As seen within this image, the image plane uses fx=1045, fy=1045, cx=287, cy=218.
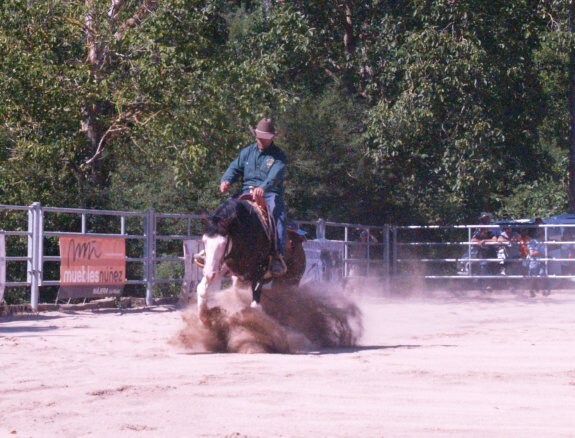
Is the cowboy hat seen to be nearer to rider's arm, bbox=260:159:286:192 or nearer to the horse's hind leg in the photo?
rider's arm, bbox=260:159:286:192

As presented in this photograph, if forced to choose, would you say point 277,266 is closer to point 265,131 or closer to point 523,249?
point 265,131

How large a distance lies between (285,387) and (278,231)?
11.6 ft

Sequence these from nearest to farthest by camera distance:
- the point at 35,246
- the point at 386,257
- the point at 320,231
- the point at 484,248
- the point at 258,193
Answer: the point at 258,193 < the point at 35,246 < the point at 320,231 < the point at 484,248 < the point at 386,257

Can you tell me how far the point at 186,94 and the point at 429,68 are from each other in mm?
6541

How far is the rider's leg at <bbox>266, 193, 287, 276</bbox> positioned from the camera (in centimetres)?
1102

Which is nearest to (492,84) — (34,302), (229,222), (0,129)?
(0,129)

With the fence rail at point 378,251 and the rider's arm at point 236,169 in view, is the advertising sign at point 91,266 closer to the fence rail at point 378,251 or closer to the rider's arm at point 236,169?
the fence rail at point 378,251

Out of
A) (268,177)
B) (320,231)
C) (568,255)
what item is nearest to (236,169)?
(268,177)

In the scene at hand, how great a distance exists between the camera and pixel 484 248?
26391 millimetres

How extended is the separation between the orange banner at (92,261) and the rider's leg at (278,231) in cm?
603

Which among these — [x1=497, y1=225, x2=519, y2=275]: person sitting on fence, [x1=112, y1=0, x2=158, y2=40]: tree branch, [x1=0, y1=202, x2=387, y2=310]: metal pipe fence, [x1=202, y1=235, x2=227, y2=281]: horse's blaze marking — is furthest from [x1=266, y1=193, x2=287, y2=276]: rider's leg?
[x1=497, y1=225, x2=519, y2=275]: person sitting on fence

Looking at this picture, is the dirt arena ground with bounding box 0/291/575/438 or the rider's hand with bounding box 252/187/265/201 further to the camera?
the rider's hand with bounding box 252/187/265/201

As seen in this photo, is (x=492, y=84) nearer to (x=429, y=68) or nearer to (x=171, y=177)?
(x=429, y=68)

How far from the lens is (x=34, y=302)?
15.5m
